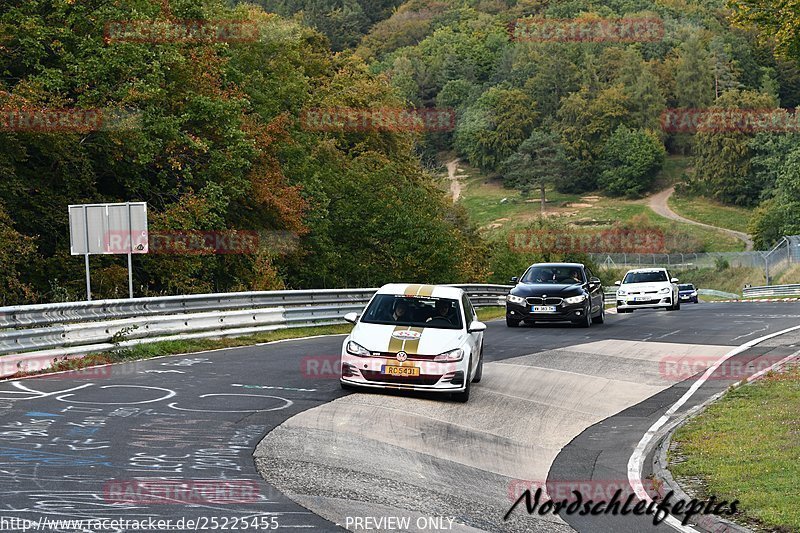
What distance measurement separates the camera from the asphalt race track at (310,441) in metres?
8.38

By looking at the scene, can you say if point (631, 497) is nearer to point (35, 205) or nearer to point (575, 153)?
point (35, 205)

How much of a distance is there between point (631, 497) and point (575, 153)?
15694 centimetres

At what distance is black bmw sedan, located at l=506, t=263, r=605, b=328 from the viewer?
26.9 meters

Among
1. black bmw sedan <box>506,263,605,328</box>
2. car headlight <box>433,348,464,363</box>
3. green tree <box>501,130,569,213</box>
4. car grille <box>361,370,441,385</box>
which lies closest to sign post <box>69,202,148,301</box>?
car grille <box>361,370,441,385</box>

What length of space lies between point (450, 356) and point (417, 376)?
20.9 inches

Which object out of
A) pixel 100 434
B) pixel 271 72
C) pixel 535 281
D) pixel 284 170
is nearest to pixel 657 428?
pixel 100 434

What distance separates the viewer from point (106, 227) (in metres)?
20.5

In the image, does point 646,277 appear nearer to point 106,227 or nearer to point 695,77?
point 106,227

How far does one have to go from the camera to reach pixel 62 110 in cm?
3000

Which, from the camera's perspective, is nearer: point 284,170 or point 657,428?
point 657,428
